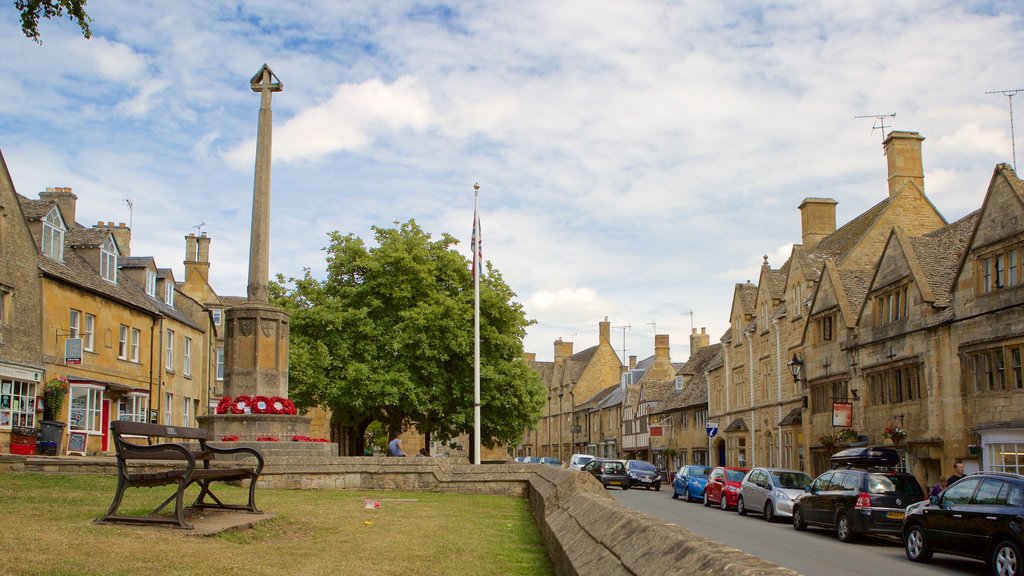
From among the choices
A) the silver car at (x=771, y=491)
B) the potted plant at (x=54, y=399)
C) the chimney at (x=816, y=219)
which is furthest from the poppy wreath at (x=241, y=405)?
the chimney at (x=816, y=219)

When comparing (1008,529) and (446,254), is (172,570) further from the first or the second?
(446,254)

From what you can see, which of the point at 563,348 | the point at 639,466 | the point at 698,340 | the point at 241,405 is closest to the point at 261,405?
the point at 241,405

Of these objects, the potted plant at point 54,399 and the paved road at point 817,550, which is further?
the potted plant at point 54,399

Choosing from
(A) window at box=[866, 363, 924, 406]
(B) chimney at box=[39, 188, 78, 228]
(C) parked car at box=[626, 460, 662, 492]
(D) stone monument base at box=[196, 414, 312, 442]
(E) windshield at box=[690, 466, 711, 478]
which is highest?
(B) chimney at box=[39, 188, 78, 228]

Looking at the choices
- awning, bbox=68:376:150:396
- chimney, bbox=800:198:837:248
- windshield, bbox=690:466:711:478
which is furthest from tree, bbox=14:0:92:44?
chimney, bbox=800:198:837:248

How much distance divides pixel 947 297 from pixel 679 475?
13128 mm

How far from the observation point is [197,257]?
60.5 meters

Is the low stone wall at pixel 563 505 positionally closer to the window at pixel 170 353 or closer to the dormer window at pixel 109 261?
the dormer window at pixel 109 261

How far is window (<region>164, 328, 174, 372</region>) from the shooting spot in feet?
137

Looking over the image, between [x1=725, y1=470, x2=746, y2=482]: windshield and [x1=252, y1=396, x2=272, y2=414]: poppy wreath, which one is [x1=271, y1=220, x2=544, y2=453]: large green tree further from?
[x1=252, y1=396, x2=272, y2=414]: poppy wreath

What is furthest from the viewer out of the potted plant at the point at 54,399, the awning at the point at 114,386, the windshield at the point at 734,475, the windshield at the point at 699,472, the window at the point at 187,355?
the window at the point at 187,355

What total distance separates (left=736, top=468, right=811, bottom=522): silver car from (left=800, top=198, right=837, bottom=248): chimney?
24.6m

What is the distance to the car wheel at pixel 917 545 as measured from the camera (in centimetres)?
1650

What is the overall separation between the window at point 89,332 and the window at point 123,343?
248 cm
